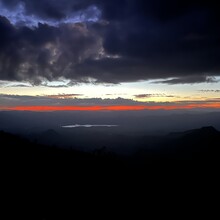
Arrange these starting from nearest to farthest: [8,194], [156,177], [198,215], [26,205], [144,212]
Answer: [26,205]
[8,194]
[144,212]
[198,215]
[156,177]

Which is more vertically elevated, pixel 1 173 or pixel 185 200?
pixel 1 173

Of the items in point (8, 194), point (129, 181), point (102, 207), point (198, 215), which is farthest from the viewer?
point (129, 181)

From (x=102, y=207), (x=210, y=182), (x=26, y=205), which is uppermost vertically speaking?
(x=26, y=205)

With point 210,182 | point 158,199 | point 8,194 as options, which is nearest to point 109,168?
point 158,199

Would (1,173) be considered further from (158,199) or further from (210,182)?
(210,182)

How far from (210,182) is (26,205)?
6954cm

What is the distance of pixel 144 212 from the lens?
57.8 metres

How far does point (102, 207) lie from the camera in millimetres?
54031

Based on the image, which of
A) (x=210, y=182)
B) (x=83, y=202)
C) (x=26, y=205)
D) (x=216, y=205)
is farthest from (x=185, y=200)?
(x=26, y=205)

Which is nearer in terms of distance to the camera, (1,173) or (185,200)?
(1,173)

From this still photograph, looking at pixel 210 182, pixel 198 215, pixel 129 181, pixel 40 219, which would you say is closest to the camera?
pixel 40 219

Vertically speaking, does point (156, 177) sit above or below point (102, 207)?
below

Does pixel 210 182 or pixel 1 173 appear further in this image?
pixel 210 182

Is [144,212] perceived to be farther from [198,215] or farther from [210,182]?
[210,182]
